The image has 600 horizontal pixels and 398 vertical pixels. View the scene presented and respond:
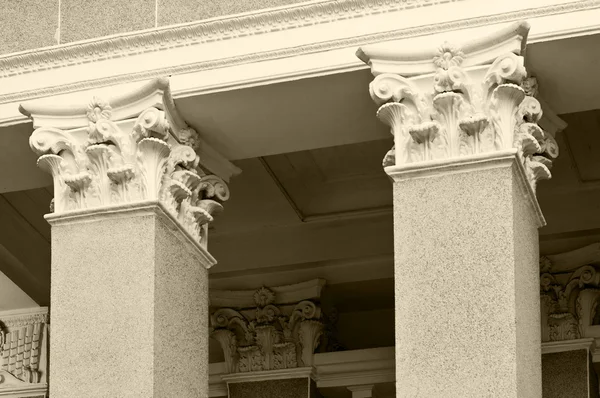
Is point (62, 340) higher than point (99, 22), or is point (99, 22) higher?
point (99, 22)

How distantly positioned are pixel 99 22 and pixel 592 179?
5.41m

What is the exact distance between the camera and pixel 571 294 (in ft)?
60.4

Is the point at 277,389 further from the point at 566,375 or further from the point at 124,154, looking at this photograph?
the point at 124,154

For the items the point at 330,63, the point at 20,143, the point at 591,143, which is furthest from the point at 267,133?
the point at 591,143

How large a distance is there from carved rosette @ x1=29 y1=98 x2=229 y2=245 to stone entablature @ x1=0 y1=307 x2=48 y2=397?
474cm

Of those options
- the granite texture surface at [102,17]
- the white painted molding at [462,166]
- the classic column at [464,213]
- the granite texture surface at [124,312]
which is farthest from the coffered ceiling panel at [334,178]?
the white painted molding at [462,166]

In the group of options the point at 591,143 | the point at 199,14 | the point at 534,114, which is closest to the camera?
the point at 534,114

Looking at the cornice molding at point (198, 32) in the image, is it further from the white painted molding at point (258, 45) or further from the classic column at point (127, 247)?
the classic column at point (127, 247)

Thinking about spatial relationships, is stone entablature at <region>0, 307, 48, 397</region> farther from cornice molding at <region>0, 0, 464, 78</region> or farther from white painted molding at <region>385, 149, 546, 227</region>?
white painted molding at <region>385, 149, 546, 227</region>

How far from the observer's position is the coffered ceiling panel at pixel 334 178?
736 inches

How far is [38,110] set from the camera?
15.7 m

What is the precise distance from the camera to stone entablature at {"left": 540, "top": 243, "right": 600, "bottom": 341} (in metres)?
18.2

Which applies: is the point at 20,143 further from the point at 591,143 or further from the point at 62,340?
the point at 591,143

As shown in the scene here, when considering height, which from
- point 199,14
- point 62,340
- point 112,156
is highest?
point 199,14
